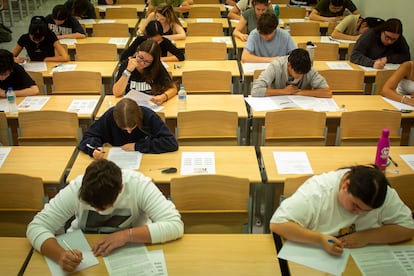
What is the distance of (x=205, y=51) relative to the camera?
5.29m

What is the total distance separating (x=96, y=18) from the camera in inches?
285

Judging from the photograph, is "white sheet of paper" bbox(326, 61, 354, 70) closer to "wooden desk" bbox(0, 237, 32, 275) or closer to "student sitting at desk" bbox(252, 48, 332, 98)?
"student sitting at desk" bbox(252, 48, 332, 98)

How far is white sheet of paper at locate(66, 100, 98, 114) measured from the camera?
3.89m

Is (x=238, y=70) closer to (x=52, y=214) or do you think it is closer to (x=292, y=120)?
(x=292, y=120)

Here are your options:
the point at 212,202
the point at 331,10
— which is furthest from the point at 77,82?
the point at 331,10

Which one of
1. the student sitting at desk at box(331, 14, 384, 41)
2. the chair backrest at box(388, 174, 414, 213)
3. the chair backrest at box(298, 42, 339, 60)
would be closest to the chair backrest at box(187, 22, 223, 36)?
the chair backrest at box(298, 42, 339, 60)

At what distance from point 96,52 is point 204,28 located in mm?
1615

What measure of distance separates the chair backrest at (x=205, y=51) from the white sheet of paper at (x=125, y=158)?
236 centimetres

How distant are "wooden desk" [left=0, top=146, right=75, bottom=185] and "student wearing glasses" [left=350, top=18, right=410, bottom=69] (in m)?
3.41

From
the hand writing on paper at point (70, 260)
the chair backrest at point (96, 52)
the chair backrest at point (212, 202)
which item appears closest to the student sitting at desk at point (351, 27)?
the chair backrest at point (96, 52)

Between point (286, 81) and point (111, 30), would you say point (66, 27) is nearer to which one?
point (111, 30)

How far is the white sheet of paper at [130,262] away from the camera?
2.10 meters

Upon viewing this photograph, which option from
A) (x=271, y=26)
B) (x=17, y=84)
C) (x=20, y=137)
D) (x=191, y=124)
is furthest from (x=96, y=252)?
(x=271, y=26)

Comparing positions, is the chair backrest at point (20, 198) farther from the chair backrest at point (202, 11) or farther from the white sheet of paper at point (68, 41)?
the chair backrest at point (202, 11)
